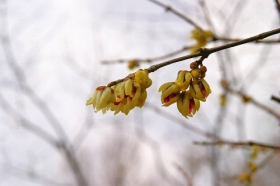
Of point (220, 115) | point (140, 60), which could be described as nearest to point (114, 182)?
point (220, 115)

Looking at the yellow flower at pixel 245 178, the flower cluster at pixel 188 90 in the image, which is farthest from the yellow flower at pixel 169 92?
the yellow flower at pixel 245 178

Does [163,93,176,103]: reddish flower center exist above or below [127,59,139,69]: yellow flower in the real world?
below

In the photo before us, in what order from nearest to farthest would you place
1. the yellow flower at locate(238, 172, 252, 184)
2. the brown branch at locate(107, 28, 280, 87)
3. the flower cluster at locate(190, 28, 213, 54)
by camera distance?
the brown branch at locate(107, 28, 280, 87)
the flower cluster at locate(190, 28, 213, 54)
the yellow flower at locate(238, 172, 252, 184)

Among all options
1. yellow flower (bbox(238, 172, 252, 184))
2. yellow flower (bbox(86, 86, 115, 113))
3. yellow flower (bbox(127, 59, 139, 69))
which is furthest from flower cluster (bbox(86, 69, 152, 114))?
yellow flower (bbox(238, 172, 252, 184))

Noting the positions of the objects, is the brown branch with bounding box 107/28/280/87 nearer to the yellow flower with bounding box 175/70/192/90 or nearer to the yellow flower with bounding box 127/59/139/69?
the yellow flower with bounding box 175/70/192/90

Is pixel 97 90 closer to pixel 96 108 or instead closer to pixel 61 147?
pixel 96 108

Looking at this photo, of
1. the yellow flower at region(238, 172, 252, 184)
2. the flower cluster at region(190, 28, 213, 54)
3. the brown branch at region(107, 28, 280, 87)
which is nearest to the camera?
the brown branch at region(107, 28, 280, 87)

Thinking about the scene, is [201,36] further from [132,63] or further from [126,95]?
[126,95]
